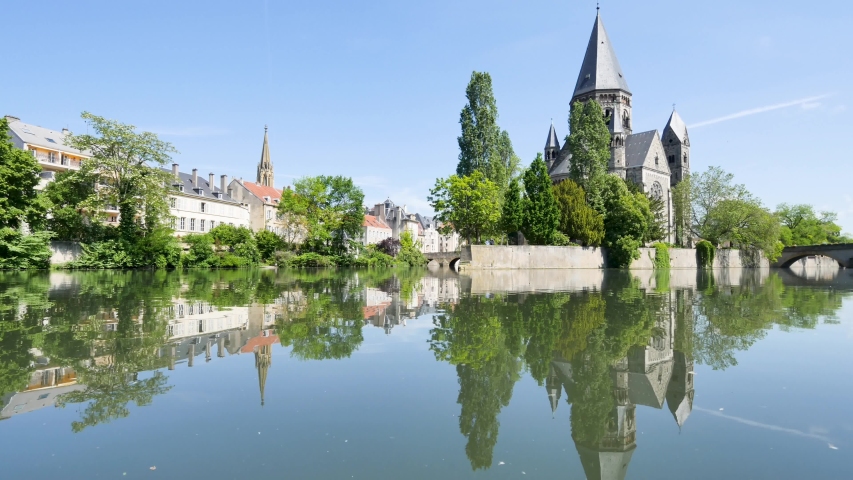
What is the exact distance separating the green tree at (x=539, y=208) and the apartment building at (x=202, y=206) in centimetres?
3318

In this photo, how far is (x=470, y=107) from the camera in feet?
172

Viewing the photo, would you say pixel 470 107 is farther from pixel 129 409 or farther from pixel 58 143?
pixel 129 409

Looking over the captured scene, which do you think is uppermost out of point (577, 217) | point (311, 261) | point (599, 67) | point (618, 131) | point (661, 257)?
point (599, 67)

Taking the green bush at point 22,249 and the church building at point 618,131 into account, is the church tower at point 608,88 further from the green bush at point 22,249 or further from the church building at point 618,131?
the green bush at point 22,249

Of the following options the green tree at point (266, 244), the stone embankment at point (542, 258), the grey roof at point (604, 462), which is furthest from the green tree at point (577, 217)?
the grey roof at point (604, 462)

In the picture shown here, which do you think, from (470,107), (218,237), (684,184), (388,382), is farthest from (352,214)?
(388,382)

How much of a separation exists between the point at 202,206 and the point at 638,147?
61.0 meters

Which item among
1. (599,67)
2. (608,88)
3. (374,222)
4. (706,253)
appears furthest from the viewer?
(374,222)

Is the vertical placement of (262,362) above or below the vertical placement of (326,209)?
below

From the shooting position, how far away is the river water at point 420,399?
413 cm

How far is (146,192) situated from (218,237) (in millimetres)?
14383

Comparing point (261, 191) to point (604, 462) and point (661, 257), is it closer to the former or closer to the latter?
point (661, 257)

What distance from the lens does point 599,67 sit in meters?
76.7

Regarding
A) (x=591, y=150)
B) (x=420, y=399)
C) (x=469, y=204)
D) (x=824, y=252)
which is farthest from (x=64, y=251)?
(x=824, y=252)
